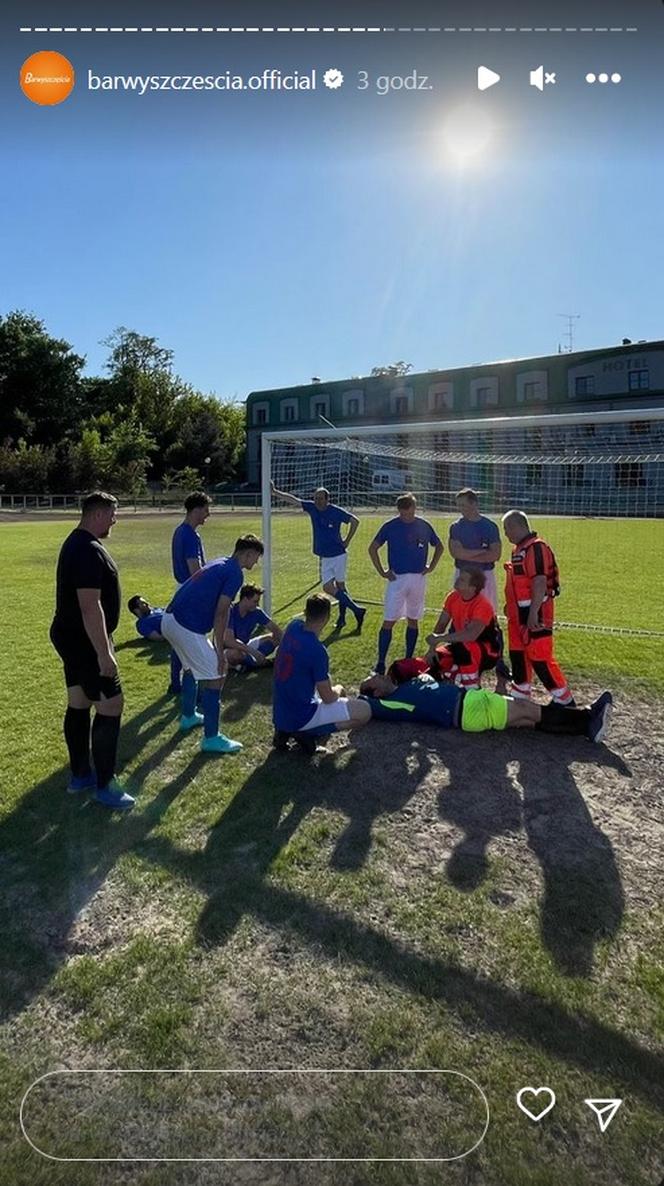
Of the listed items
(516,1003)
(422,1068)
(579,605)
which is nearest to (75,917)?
(422,1068)

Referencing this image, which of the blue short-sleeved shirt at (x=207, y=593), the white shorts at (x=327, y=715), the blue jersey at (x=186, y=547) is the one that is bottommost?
the white shorts at (x=327, y=715)

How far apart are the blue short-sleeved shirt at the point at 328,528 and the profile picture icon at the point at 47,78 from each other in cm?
686

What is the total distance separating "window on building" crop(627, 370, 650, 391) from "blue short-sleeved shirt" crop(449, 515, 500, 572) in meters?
35.6

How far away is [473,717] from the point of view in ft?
17.2

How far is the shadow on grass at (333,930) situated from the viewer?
7.66ft

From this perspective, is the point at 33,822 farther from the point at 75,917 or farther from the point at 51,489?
the point at 51,489

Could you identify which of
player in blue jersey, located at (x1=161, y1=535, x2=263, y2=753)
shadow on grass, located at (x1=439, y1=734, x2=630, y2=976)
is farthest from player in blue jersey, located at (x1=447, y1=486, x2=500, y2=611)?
player in blue jersey, located at (x1=161, y1=535, x2=263, y2=753)

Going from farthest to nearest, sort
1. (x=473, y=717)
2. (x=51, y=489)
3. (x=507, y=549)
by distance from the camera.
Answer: (x=51, y=489) < (x=507, y=549) < (x=473, y=717)

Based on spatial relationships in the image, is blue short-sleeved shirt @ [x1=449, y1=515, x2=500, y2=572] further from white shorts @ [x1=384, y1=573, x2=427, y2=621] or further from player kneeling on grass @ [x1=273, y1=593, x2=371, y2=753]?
player kneeling on grass @ [x1=273, y1=593, x2=371, y2=753]

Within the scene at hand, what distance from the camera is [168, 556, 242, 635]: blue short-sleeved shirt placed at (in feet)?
15.3

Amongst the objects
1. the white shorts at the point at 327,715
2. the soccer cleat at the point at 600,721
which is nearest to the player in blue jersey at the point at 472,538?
the soccer cleat at the point at 600,721

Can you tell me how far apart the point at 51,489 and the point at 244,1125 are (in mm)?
46189

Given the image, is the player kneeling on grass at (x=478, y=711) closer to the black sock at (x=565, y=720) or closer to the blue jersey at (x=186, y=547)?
the black sock at (x=565, y=720)

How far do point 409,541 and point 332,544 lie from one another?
2404 millimetres
